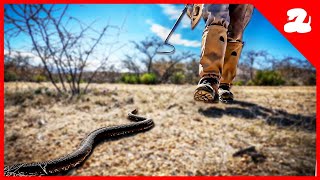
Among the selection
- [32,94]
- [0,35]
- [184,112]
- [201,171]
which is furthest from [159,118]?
[0,35]

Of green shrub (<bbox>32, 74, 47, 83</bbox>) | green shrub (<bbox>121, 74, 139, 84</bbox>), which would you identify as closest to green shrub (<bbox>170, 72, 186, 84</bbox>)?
green shrub (<bbox>121, 74, 139, 84</bbox>)

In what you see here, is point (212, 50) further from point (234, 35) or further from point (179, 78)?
point (179, 78)

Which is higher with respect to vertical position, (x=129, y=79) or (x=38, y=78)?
(x=129, y=79)

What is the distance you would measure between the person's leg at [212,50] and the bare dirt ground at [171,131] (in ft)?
21.3

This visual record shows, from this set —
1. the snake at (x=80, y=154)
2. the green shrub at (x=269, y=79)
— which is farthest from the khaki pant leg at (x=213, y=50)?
the green shrub at (x=269, y=79)

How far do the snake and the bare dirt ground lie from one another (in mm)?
5620

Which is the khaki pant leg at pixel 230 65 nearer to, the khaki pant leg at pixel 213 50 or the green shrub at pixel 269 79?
the khaki pant leg at pixel 213 50

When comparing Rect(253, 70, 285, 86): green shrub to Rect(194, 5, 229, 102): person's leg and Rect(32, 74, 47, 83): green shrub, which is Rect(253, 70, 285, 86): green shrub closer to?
Rect(32, 74, 47, 83): green shrub

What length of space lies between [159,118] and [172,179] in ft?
12.3

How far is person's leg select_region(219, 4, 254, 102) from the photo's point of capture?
2.01 metres

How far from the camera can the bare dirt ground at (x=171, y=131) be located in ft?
27.4

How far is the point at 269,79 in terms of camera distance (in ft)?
48.4

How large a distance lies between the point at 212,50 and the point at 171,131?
8054 mm

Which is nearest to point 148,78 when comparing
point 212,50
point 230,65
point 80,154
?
point 80,154
